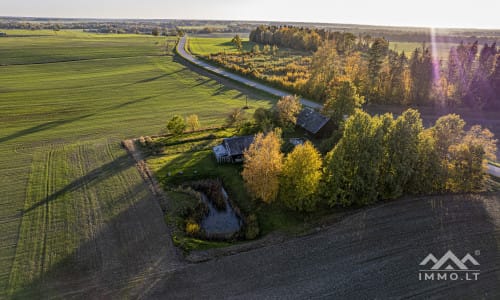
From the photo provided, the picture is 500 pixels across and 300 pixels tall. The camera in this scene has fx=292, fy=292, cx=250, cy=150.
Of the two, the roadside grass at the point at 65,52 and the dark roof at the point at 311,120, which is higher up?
the roadside grass at the point at 65,52

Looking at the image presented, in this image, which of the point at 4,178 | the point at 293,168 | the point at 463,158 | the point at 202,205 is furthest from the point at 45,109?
the point at 463,158

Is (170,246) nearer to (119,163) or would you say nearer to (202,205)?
(202,205)

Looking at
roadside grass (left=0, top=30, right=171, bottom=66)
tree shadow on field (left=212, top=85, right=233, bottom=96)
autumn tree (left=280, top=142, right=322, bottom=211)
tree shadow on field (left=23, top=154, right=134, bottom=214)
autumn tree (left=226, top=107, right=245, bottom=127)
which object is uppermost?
roadside grass (left=0, top=30, right=171, bottom=66)

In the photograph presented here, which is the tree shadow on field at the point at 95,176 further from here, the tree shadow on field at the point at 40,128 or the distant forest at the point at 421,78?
the distant forest at the point at 421,78

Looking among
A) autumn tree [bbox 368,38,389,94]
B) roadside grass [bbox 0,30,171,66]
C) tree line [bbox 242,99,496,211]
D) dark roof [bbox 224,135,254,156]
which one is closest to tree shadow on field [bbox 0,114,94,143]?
dark roof [bbox 224,135,254,156]

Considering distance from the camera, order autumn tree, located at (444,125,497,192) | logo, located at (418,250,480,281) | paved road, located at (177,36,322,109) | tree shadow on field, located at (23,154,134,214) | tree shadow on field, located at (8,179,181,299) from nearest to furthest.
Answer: tree shadow on field, located at (8,179,181,299) → logo, located at (418,250,480,281) → autumn tree, located at (444,125,497,192) → tree shadow on field, located at (23,154,134,214) → paved road, located at (177,36,322,109)

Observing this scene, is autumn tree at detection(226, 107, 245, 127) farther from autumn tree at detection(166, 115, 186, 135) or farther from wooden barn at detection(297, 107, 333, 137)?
wooden barn at detection(297, 107, 333, 137)

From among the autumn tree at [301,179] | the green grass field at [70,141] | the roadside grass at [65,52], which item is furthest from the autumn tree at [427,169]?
the roadside grass at [65,52]
